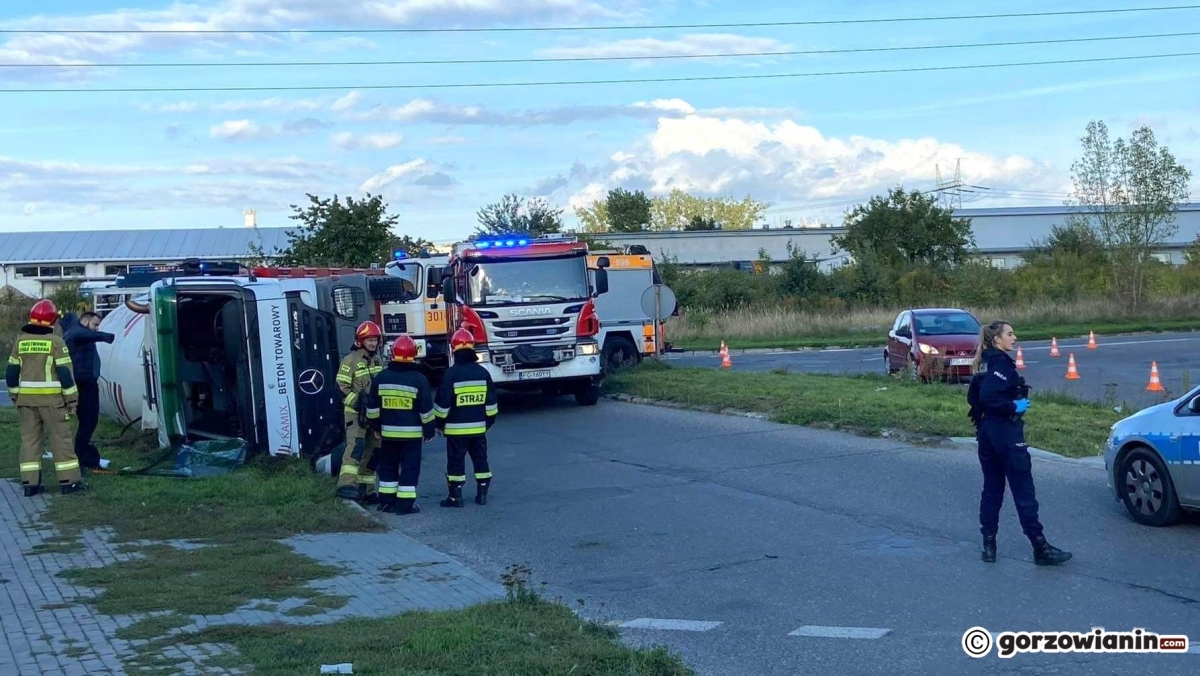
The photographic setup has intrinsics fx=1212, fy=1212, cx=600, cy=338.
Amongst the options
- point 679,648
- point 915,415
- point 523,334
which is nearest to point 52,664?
point 679,648

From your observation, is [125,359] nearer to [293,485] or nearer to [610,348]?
[293,485]

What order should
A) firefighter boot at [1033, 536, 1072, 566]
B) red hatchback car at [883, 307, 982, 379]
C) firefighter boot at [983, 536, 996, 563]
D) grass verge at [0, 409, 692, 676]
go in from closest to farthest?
grass verge at [0, 409, 692, 676]
firefighter boot at [1033, 536, 1072, 566]
firefighter boot at [983, 536, 996, 563]
red hatchback car at [883, 307, 982, 379]

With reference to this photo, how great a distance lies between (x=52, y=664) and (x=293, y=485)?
6.15m

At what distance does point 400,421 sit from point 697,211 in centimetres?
9426

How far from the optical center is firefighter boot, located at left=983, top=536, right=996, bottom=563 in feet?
28.6

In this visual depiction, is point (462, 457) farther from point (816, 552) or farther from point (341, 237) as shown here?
point (341, 237)

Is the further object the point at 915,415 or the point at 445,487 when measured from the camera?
the point at 915,415

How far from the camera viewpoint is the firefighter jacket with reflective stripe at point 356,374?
41.4ft

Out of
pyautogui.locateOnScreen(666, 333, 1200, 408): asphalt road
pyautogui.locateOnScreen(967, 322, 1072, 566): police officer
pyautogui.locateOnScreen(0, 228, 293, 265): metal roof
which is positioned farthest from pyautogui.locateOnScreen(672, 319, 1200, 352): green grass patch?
pyautogui.locateOnScreen(0, 228, 293, 265): metal roof

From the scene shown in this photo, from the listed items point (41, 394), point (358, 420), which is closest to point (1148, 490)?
point (358, 420)

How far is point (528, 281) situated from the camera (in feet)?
66.2

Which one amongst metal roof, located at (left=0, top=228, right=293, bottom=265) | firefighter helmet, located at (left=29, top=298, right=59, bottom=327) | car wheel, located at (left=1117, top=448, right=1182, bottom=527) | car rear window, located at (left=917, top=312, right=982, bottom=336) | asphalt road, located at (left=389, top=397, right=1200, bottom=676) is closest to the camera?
asphalt road, located at (left=389, top=397, right=1200, bottom=676)

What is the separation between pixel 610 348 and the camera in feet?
81.9

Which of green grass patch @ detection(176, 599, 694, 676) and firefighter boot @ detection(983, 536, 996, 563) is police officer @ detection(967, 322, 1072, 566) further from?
green grass patch @ detection(176, 599, 694, 676)
